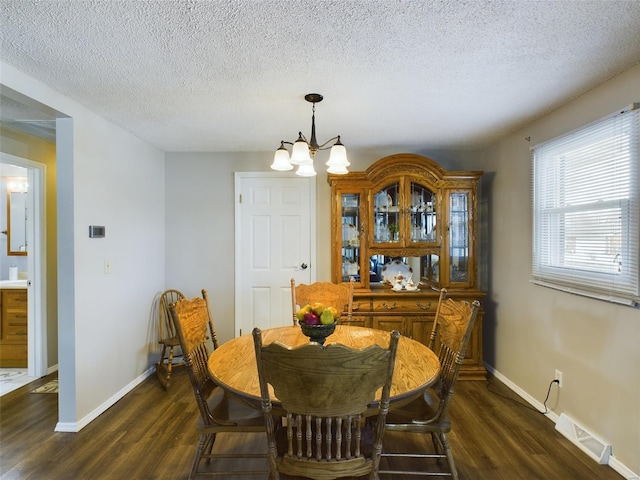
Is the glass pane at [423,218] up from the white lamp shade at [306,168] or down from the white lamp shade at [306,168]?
down

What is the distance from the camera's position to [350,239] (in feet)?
11.8

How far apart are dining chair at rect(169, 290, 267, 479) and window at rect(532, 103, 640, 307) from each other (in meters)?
2.19

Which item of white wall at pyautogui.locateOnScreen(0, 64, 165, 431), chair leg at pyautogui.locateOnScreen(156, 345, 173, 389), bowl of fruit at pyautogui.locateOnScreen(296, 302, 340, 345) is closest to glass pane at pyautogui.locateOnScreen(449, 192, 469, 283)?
bowl of fruit at pyautogui.locateOnScreen(296, 302, 340, 345)

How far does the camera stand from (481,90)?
2.31 m

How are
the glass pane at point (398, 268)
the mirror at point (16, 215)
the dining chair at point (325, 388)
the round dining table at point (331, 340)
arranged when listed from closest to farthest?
the dining chair at point (325, 388)
the round dining table at point (331, 340)
the glass pane at point (398, 268)
the mirror at point (16, 215)

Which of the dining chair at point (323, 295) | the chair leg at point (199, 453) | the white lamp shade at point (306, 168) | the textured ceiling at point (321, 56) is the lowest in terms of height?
the chair leg at point (199, 453)

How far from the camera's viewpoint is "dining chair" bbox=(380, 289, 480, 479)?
1.72 metres

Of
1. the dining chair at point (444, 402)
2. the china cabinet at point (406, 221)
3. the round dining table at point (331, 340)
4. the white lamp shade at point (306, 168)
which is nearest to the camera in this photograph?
the round dining table at point (331, 340)

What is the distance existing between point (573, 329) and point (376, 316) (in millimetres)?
1531

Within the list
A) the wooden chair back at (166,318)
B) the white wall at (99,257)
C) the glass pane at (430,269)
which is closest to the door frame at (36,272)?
the white wall at (99,257)

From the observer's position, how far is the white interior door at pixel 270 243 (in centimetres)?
387

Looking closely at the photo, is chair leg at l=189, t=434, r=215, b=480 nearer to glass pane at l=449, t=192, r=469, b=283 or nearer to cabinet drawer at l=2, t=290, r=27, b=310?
glass pane at l=449, t=192, r=469, b=283

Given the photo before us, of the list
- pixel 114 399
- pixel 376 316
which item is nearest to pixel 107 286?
pixel 114 399

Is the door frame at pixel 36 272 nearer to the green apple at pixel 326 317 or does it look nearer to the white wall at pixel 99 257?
the white wall at pixel 99 257
